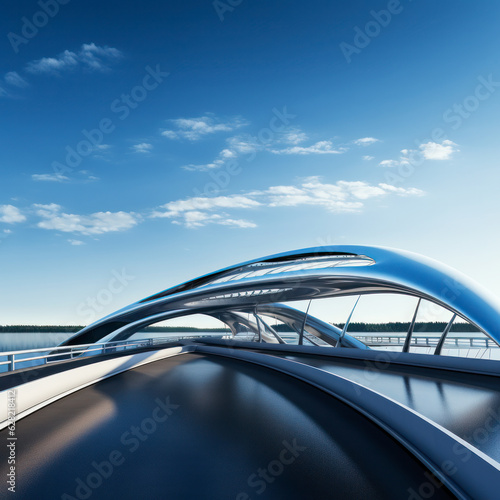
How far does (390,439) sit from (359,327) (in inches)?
585

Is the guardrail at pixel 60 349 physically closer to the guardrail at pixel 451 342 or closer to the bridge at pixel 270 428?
the bridge at pixel 270 428

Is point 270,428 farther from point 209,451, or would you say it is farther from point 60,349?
point 60,349

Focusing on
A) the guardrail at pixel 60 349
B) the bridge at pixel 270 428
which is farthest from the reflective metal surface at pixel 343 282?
the guardrail at pixel 60 349

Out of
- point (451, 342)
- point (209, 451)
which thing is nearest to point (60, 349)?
point (451, 342)

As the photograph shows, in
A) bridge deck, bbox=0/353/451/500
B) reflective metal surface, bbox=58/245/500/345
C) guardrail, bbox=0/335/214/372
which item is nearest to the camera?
bridge deck, bbox=0/353/451/500

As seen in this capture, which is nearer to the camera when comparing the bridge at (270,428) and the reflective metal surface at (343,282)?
the bridge at (270,428)

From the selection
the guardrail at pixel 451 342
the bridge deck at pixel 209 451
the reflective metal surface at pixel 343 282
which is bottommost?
the bridge deck at pixel 209 451

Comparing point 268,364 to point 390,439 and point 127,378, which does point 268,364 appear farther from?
point 390,439

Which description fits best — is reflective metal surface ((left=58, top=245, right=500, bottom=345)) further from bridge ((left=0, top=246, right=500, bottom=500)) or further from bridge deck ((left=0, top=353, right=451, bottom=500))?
bridge deck ((left=0, top=353, right=451, bottom=500))

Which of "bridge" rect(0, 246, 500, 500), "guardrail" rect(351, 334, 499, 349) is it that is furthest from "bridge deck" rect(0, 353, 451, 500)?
"guardrail" rect(351, 334, 499, 349)

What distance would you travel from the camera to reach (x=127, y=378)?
44.1 ft

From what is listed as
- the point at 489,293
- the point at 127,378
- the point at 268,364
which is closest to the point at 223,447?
the point at 127,378

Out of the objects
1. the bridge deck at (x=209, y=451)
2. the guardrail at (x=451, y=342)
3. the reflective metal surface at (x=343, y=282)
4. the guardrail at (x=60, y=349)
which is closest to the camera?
the bridge deck at (x=209, y=451)

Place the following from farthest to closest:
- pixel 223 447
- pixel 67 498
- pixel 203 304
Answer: pixel 203 304 → pixel 223 447 → pixel 67 498
